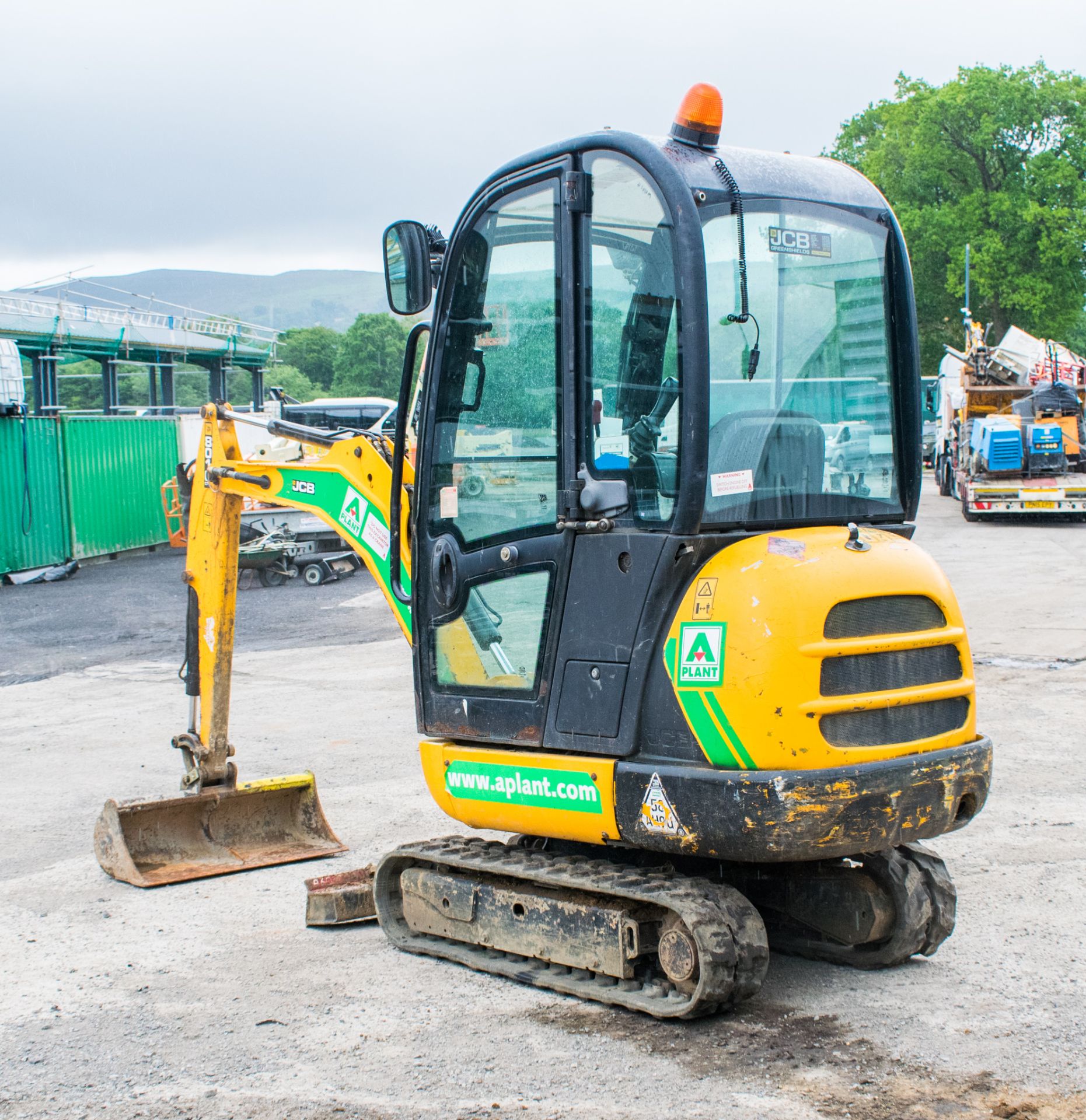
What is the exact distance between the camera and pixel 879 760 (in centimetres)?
401

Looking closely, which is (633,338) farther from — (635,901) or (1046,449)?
(1046,449)

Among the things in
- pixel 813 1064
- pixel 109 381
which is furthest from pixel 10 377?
pixel 109 381

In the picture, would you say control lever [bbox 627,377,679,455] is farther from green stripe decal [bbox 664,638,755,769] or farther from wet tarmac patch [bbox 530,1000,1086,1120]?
wet tarmac patch [bbox 530,1000,1086,1120]

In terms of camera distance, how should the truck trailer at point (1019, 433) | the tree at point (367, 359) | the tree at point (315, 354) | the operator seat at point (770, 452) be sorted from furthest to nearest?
1. the tree at point (315, 354)
2. the tree at point (367, 359)
3. the truck trailer at point (1019, 433)
4. the operator seat at point (770, 452)

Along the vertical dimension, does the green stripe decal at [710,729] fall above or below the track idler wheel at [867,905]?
above

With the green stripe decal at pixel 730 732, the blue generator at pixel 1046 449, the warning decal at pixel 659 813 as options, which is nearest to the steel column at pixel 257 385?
the blue generator at pixel 1046 449

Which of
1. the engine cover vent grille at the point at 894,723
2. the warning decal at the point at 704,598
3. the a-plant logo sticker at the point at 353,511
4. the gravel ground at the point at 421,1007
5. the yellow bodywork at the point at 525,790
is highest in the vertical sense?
the a-plant logo sticker at the point at 353,511

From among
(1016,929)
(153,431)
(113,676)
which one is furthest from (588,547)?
(153,431)

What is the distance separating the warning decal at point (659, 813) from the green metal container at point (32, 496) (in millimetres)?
17241

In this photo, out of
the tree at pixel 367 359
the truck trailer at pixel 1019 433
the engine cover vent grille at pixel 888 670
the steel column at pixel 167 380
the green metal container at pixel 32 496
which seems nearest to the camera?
the engine cover vent grille at pixel 888 670

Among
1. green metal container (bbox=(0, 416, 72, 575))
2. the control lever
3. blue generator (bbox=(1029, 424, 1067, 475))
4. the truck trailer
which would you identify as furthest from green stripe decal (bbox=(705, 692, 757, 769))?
blue generator (bbox=(1029, 424, 1067, 475))

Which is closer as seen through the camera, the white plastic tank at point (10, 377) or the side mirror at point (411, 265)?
the side mirror at point (411, 265)

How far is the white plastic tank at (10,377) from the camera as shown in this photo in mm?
19688

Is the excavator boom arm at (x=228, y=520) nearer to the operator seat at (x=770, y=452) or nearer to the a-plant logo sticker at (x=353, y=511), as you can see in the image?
the a-plant logo sticker at (x=353, y=511)
